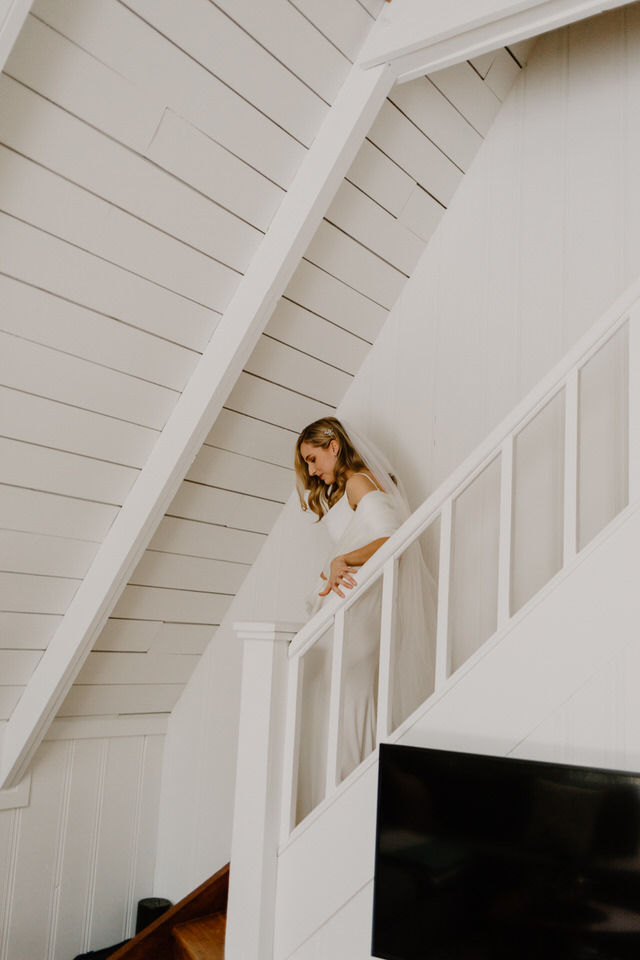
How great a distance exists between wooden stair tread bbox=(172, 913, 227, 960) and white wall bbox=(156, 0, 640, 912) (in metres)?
0.22

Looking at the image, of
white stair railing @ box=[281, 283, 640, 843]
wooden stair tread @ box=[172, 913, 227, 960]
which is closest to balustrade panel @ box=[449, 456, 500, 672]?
white stair railing @ box=[281, 283, 640, 843]

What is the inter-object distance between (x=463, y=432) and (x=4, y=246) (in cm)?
146

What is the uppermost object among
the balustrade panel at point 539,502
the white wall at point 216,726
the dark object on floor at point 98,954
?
the balustrade panel at point 539,502

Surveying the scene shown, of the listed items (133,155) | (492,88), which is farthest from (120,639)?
(492,88)

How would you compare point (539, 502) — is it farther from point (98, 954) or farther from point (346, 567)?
point (98, 954)

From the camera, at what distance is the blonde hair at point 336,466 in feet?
7.81

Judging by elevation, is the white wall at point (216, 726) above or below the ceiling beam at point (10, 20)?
below

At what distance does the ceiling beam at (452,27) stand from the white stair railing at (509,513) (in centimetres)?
79

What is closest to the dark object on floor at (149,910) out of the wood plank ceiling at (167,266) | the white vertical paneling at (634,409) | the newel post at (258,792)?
the wood plank ceiling at (167,266)

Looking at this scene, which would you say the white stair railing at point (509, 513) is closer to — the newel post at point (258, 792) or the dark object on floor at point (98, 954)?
the newel post at point (258, 792)

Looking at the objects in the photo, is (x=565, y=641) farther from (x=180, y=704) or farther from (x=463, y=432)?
(x=180, y=704)

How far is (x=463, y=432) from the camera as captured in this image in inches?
99.1

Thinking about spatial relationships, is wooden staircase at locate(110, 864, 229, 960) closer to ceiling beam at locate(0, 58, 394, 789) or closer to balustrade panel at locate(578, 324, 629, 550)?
ceiling beam at locate(0, 58, 394, 789)

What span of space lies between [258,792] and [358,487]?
881 mm
